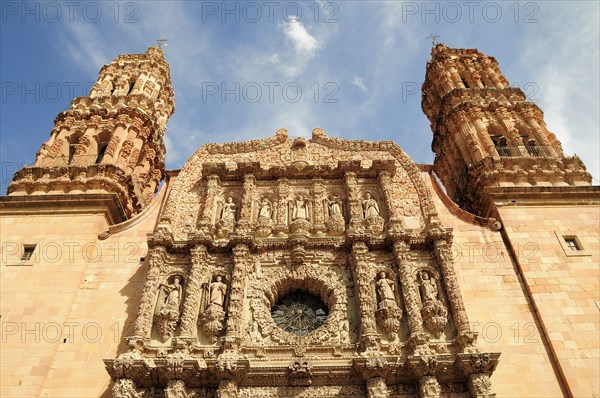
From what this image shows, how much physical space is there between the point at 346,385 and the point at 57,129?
14.9m

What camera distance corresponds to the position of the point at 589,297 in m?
13.9

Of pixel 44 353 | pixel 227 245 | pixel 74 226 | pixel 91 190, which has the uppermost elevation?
pixel 91 190

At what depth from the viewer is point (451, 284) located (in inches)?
534

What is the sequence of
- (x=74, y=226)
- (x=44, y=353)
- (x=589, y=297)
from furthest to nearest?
(x=74, y=226) → (x=589, y=297) → (x=44, y=353)

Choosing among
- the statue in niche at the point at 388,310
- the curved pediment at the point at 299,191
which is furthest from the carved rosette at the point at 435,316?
the curved pediment at the point at 299,191

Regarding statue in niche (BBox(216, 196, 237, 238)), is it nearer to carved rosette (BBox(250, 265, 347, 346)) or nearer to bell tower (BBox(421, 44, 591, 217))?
carved rosette (BBox(250, 265, 347, 346))

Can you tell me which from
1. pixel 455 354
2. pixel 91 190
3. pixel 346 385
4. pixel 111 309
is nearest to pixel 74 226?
pixel 91 190

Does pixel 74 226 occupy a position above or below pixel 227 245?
above

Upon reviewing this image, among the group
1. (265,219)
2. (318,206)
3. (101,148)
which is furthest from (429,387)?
(101,148)

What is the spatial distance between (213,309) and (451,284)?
6057mm

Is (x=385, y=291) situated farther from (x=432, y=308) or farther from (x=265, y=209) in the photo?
(x=265, y=209)

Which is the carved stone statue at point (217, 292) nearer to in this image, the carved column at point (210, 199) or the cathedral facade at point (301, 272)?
the cathedral facade at point (301, 272)

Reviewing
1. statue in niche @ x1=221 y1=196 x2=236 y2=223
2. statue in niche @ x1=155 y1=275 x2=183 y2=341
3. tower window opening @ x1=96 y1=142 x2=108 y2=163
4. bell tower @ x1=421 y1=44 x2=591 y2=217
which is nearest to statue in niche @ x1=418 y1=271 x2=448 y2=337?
bell tower @ x1=421 y1=44 x2=591 y2=217

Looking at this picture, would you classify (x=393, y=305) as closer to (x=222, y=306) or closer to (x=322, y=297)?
(x=322, y=297)
